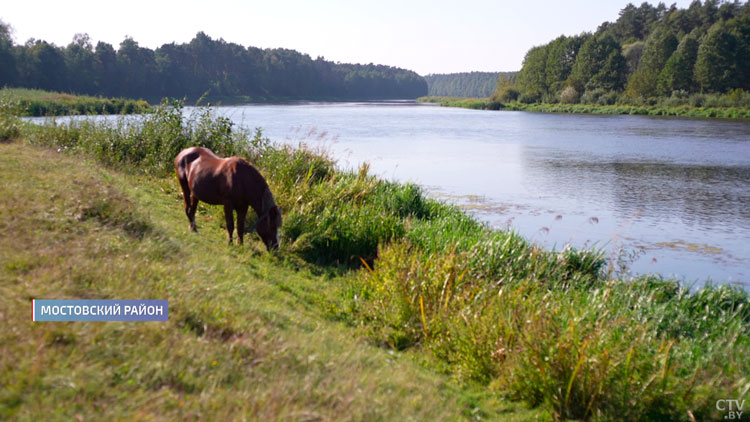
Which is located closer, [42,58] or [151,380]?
[151,380]

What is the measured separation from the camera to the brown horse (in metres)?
8.09

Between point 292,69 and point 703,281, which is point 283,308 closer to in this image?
point 703,281

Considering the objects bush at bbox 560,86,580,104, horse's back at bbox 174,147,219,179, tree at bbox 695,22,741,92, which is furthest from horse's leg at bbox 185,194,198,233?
bush at bbox 560,86,580,104

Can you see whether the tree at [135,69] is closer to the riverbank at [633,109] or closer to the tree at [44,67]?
the tree at [44,67]

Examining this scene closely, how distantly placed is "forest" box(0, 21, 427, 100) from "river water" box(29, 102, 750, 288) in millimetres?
24329

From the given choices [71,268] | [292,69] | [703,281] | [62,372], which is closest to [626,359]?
[62,372]

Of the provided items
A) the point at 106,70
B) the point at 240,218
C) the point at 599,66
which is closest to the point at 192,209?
the point at 240,218

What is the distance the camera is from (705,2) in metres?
89.8

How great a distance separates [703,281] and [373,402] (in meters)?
8.05

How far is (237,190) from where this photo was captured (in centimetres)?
805

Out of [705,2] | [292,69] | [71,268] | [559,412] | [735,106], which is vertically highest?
[705,2]

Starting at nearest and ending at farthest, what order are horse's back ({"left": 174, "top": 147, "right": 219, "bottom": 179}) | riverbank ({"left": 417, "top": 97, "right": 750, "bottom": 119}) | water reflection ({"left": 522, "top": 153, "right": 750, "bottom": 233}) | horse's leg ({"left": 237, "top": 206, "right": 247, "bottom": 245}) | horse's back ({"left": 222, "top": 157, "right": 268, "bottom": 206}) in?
horse's back ({"left": 222, "top": 157, "right": 268, "bottom": 206}) < horse's leg ({"left": 237, "top": 206, "right": 247, "bottom": 245}) < horse's back ({"left": 174, "top": 147, "right": 219, "bottom": 179}) < water reflection ({"left": 522, "top": 153, "right": 750, "bottom": 233}) < riverbank ({"left": 417, "top": 97, "right": 750, "bottom": 119})

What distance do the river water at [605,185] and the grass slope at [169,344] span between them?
422 cm

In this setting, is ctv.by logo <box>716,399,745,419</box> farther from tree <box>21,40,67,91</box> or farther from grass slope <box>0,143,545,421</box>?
tree <box>21,40,67,91</box>
